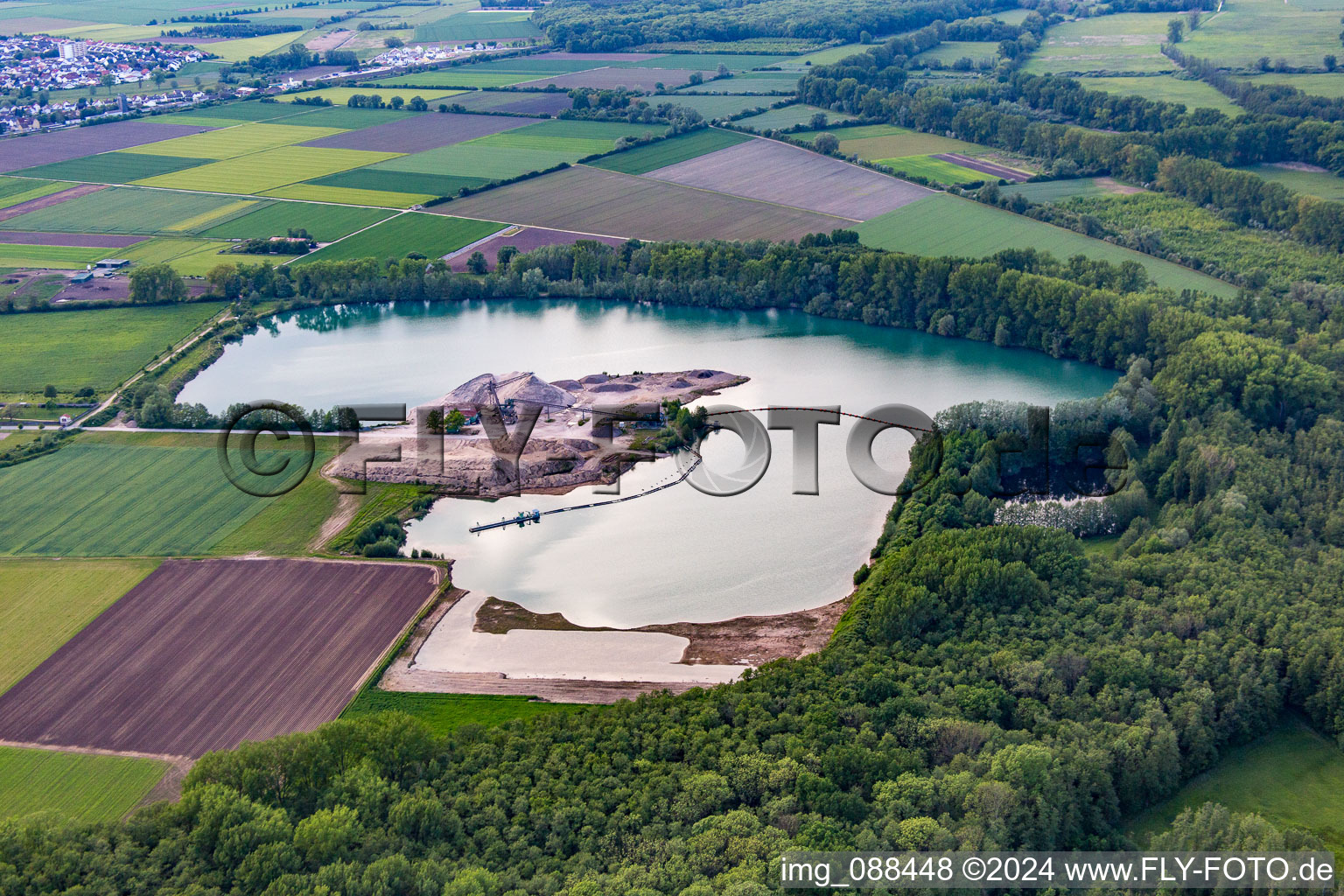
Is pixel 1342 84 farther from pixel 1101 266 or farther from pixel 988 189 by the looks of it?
pixel 1101 266

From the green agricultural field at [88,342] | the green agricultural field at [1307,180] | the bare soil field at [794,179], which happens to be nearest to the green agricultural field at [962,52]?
the bare soil field at [794,179]

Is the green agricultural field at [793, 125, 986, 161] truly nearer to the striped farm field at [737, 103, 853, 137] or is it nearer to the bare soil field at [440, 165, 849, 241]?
the striped farm field at [737, 103, 853, 137]

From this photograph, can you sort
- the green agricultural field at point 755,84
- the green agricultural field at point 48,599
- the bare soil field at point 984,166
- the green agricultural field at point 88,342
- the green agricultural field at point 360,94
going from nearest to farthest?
the green agricultural field at point 48,599
the green agricultural field at point 88,342
the bare soil field at point 984,166
the green agricultural field at point 755,84
the green agricultural field at point 360,94

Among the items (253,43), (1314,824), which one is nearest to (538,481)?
(1314,824)

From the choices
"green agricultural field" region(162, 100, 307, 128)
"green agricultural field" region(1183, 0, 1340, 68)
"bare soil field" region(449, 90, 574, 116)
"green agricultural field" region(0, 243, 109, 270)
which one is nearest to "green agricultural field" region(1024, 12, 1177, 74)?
"green agricultural field" region(1183, 0, 1340, 68)

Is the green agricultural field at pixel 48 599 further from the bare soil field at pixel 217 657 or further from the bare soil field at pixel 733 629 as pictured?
the bare soil field at pixel 733 629

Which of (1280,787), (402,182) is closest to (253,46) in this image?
(402,182)

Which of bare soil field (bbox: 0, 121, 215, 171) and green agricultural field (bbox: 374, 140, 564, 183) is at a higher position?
bare soil field (bbox: 0, 121, 215, 171)
